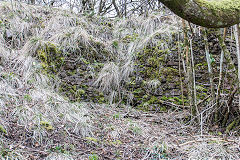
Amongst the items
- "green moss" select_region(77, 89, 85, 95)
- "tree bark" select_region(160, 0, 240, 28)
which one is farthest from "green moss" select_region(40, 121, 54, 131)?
"tree bark" select_region(160, 0, 240, 28)

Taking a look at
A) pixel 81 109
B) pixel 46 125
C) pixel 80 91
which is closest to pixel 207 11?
pixel 46 125

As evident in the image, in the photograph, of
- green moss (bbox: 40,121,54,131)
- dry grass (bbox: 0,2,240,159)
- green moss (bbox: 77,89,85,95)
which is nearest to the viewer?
dry grass (bbox: 0,2,240,159)

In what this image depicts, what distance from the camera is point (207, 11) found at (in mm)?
1004

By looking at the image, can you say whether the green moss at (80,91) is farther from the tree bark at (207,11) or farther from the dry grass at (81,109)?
the tree bark at (207,11)

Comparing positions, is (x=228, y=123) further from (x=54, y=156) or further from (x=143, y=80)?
(x=54, y=156)

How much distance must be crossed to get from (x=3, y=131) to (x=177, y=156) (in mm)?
1680

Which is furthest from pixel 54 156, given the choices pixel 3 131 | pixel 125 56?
pixel 125 56

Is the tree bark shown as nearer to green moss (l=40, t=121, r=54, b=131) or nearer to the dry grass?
the dry grass

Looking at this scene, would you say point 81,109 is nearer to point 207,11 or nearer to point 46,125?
point 46,125

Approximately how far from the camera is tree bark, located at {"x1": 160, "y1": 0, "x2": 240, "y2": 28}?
0.91 m

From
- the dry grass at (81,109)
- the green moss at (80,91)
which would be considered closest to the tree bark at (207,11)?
the dry grass at (81,109)

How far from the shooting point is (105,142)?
2.35 m

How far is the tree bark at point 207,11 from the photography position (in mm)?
912

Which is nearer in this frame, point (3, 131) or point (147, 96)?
point (3, 131)
